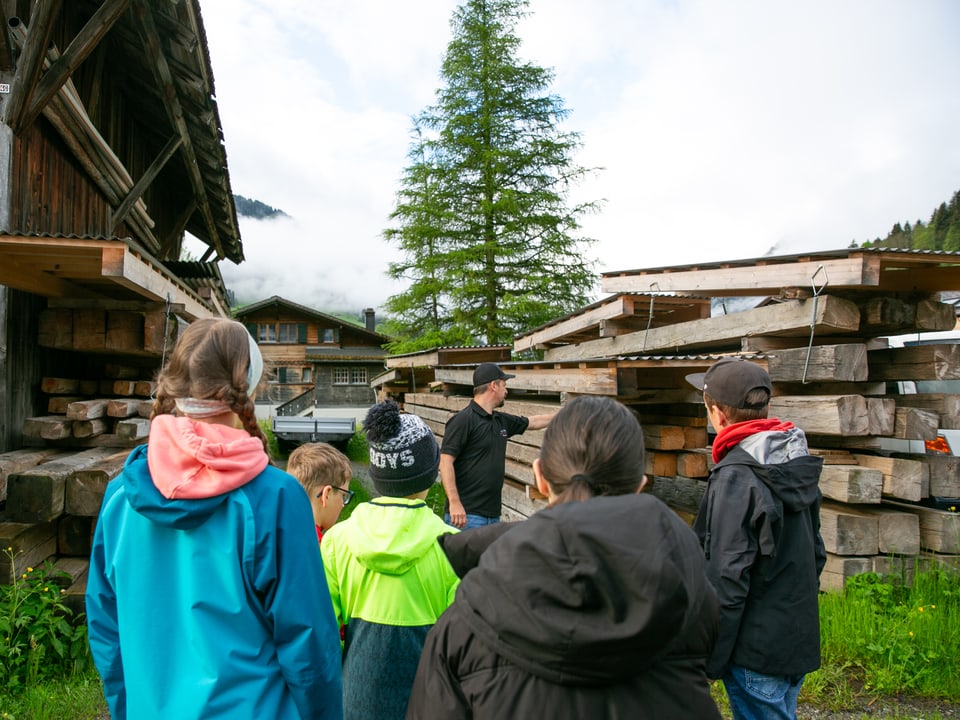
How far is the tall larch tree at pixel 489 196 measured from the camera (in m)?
17.9

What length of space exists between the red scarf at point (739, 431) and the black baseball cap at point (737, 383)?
8 centimetres

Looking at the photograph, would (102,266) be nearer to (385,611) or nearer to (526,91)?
(385,611)

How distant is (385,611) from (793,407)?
4.06m

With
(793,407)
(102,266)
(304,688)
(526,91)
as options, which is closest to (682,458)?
(793,407)

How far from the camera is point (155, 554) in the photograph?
174cm

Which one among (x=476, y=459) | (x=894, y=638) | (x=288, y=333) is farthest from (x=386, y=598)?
(x=288, y=333)

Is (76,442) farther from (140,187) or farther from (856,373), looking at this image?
(856,373)

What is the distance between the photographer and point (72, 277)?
16.0 ft

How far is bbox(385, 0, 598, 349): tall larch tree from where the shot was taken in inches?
705

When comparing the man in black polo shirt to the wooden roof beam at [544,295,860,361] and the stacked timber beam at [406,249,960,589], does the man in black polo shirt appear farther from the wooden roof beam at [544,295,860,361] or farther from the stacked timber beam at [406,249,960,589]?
the wooden roof beam at [544,295,860,361]

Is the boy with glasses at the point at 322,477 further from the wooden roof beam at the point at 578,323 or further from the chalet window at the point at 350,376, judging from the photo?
the chalet window at the point at 350,376

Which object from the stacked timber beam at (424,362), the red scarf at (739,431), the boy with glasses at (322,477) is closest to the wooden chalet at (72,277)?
the boy with glasses at (322,477)

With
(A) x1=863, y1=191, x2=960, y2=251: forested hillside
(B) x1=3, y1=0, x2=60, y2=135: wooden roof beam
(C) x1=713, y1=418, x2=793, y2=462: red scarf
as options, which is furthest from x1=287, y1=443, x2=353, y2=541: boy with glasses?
(A) x1=863, y1=191, x2=960, y2=251: forested hillside

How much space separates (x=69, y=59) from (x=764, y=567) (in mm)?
6540
